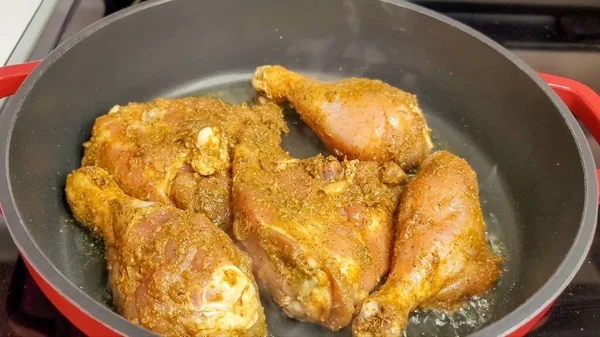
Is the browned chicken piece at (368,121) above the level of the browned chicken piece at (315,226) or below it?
above

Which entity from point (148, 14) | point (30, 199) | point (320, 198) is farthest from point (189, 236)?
point (148, 14)

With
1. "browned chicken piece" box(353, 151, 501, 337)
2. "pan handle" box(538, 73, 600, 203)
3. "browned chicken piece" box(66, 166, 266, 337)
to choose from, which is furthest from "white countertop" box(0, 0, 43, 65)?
"pan handle" box(538, 73, 600, 203)

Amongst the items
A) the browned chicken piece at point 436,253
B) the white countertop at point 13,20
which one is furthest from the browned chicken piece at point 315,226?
the white countertop at point 13,20

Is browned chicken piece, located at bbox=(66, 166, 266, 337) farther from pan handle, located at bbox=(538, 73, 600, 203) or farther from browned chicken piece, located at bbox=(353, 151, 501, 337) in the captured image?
pan handle, located at bbox=(538, 73, 600, 203)

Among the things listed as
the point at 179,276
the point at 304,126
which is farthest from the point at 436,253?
the point at 304,126

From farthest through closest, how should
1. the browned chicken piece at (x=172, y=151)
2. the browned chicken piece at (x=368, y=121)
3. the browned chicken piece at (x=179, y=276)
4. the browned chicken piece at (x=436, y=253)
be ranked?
the browned chicken piece at (x=368, y=121) < the browned chicken piece at (x=172, y=151) < the browned chicken piece at (x=436, y=253) < the browned chicken piece at (x=179, y=276)

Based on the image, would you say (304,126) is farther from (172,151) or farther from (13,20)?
(13,20)

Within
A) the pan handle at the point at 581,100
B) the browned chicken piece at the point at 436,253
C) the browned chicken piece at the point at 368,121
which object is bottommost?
the browned chicken piece at the point at 436,253

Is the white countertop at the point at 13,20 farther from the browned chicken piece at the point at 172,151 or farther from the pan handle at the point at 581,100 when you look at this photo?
the pan handle at the point at 581,100
